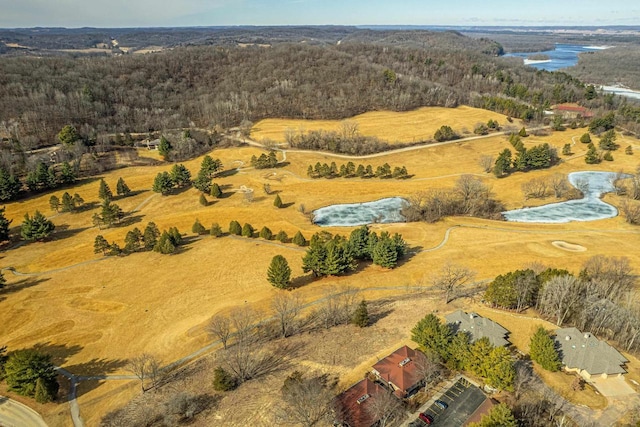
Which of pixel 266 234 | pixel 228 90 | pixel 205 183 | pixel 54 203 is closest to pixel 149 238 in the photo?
pixel 266 234

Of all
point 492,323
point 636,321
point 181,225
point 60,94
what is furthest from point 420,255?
point 60,94

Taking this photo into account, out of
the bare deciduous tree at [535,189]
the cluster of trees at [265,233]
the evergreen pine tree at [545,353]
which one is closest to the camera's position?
the evergreen pine tree at [545,353]

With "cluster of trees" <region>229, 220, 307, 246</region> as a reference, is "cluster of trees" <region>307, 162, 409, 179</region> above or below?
above

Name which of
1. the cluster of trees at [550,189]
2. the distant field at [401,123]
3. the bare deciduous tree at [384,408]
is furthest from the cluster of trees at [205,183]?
the cluster of trees at [550,189]

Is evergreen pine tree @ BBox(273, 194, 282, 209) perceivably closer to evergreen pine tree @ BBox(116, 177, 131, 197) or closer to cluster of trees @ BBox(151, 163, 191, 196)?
cluster of trees @ BBox(151, 163, 191, 196)

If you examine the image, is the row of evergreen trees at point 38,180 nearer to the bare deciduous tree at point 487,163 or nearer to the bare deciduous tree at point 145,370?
the bare deciduous tree at point 145,370

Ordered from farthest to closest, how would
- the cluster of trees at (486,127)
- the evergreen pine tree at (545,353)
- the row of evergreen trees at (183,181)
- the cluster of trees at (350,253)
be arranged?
the cluster of trees at (486,127)
the row of evergreen trees at (183,181)
the cluster of trees at (350,253)
the evergreen pine tree at (545,353)

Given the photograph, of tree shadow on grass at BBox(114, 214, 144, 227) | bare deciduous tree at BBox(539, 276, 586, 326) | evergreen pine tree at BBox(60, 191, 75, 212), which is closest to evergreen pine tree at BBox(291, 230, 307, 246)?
tree shadow on grass at BBox(114, 214, 144, 227)
